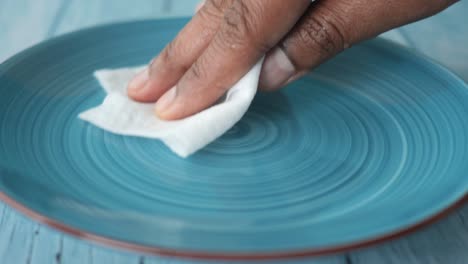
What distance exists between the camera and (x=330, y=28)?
2.77 feet

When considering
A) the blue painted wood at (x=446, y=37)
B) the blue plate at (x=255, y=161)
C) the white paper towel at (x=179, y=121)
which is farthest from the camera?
the blue painted wood at (x=446, y=37)

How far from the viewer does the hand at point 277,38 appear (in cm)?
82

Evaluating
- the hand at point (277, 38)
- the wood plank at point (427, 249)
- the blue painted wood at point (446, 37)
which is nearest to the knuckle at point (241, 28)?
the hand at point (277, 38)

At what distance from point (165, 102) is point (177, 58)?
72 mm

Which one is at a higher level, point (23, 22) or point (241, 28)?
point (23, 22)

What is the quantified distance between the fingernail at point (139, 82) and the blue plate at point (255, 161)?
A: 0.05 metres

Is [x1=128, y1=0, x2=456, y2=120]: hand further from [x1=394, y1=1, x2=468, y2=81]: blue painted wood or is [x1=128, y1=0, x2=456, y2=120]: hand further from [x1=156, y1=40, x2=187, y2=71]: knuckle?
[x1=394, y1=1, x2=468, y2=81]: blue painted wood

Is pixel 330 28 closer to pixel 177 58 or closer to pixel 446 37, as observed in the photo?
pixel 177 58

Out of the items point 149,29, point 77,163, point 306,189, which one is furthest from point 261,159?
point 149,29

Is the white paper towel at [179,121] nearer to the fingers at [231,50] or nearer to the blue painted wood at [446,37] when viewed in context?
the fingers at [231,50]

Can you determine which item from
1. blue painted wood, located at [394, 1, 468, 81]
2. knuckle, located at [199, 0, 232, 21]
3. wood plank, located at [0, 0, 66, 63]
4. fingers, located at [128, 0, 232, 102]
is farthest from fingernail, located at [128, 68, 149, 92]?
blue painted wood, located at [394, 1, 468, 81]

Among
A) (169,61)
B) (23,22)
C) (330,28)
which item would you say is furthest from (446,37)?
(23,22)

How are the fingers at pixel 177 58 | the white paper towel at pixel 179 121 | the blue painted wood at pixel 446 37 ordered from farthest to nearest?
1. the blue painted wood at pixel 446 37
2. the fingers at pixel 177 58
3. the white paper towel at pixel 179 121

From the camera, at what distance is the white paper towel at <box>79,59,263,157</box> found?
0.79 metres
